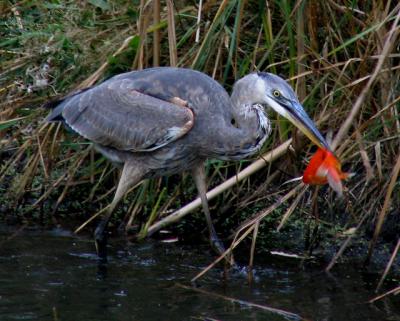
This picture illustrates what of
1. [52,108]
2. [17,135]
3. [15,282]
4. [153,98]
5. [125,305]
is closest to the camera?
[125,305]

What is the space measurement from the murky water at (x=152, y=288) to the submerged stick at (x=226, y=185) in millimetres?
226

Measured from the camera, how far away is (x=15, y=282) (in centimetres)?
538

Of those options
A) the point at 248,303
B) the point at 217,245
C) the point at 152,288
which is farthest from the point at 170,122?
the point at 248,303

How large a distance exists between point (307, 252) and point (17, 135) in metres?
2.34

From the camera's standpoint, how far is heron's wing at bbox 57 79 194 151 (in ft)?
19.0

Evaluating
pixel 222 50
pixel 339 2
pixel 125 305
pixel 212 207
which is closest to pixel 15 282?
pixel 125 305

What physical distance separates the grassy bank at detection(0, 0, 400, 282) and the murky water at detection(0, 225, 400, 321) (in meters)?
0.33

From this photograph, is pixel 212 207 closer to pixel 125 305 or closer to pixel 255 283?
pixel 255 283

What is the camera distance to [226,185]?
6.00m

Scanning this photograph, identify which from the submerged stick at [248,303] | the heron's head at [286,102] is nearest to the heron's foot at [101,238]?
the submerged stick at [248,303]

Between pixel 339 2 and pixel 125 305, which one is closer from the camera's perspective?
pixel 125 305

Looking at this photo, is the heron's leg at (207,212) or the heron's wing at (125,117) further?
the heron's leg at (207,212)

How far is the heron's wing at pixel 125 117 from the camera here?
5777 millimetres

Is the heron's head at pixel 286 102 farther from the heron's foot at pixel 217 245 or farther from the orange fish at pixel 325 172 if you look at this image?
the heron's foot at pixel 217 245
